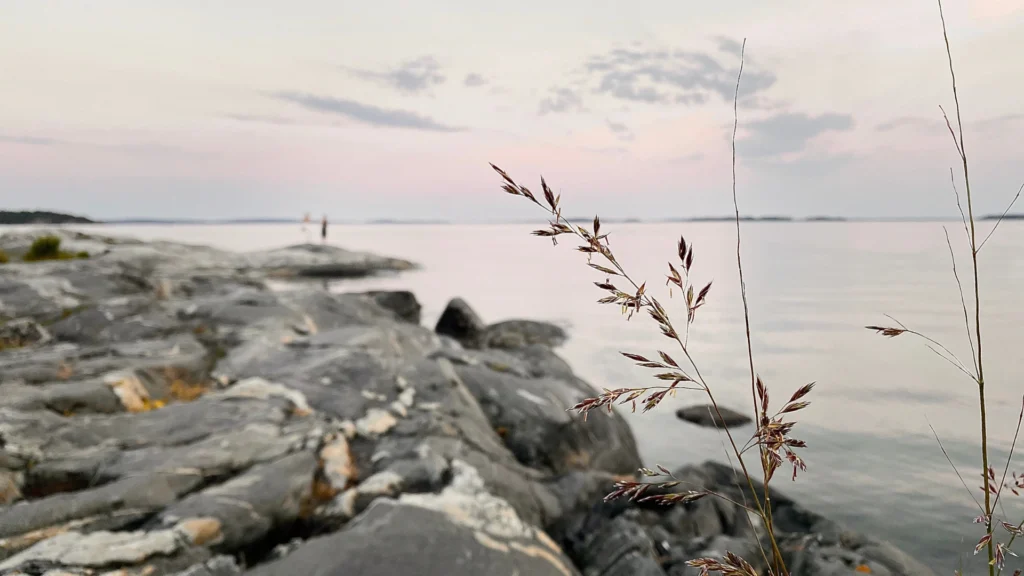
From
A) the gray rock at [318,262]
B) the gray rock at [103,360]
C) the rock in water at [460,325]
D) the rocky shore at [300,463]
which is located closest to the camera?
the rocky shore at [300,463]

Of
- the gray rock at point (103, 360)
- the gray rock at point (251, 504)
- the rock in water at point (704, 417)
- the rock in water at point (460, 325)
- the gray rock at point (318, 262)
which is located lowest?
the gray rock at point (318, 262)

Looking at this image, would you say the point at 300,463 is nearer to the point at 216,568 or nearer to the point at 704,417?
the point at 216,568

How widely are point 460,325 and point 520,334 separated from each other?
11.6 ft

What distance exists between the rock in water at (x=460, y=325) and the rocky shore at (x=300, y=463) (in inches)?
275

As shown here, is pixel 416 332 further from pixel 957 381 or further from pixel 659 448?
pixel 957 381

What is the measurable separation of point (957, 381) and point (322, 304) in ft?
58.1

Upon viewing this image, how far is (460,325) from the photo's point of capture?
17.5 m

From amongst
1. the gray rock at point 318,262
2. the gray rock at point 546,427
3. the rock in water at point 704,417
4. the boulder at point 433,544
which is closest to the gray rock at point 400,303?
the rock in water at point 704,417

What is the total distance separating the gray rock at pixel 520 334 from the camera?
18.2 meters

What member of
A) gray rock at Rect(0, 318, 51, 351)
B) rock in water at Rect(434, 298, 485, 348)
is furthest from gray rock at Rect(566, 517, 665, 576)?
rock in water at Rect(434, 298, 485, 348)

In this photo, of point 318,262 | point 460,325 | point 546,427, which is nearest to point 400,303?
point 460,325

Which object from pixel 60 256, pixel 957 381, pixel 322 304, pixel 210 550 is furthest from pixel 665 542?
pixel 60 256

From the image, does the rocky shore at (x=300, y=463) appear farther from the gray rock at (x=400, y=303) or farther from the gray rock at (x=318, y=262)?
the gray rock at (x=318, y=262)

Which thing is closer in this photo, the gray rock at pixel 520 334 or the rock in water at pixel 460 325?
the rock in water at pixel 460 325
